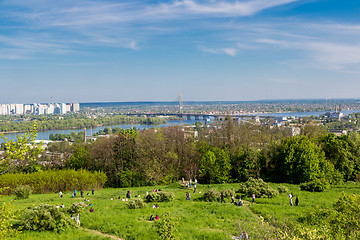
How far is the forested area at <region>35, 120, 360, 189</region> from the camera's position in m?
41.0

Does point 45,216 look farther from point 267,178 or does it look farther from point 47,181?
point 267,178

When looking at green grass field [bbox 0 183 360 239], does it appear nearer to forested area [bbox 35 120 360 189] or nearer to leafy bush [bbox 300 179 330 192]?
leafy bush [bbox 300 179 330 192]

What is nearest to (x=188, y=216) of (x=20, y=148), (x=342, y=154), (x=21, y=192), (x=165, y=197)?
(x=165, y=197)

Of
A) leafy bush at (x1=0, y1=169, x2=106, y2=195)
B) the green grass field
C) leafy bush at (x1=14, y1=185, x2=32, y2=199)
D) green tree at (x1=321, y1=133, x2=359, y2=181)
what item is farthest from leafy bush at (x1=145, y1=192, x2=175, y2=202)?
green tree at (x1=321, y1=133, x2=359, y2=181)

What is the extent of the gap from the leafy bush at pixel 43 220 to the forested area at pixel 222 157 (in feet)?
78.8

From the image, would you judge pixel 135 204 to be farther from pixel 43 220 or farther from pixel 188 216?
pixel 43 220

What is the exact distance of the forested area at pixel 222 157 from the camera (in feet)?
135

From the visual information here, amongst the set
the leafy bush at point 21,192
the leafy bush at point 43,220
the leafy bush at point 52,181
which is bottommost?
the leafy bush at point 52,181

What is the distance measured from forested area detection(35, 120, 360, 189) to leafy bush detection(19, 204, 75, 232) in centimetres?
2403

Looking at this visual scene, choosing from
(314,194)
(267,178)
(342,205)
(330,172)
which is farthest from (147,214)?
(330,172)

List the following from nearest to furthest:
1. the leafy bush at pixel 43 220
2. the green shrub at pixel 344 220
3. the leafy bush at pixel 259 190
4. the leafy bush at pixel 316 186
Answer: the green shrub at pixel 344 220, the leafy bush at pixel 43 220, the leafy bush at pixel 259 190, the leafy bush at pixel 316 186

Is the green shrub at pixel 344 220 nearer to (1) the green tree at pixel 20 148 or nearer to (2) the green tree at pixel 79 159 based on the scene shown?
(1) the green tree at pixel 20 148

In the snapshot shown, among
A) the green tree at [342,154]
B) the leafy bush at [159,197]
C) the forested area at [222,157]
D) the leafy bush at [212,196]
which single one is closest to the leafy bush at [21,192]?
the forested area at [222,157]

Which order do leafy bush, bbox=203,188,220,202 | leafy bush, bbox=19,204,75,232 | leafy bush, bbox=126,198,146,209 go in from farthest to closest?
leafy bush, bbox=203,188,220,202 < leafy bush, bbox=126,198,146,209 < leafy bush, bbox=19,204,75,232
